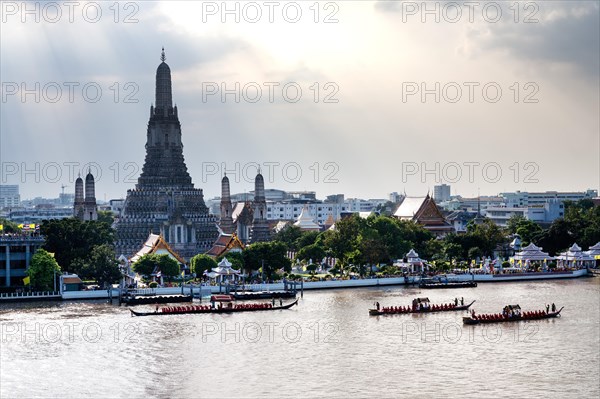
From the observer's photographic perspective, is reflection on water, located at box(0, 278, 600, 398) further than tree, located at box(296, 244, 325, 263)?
Answer: No

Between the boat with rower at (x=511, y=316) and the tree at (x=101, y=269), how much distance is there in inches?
1561

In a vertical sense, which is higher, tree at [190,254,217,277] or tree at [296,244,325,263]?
tree at [296,244,325,263]

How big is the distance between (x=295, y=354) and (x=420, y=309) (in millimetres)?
23594

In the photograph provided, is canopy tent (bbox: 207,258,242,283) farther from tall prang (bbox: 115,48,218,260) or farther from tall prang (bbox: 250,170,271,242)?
tall prang (bbox: 250,170,271,242)

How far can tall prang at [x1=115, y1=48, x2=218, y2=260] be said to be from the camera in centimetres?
14362

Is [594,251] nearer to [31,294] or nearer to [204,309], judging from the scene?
[204,309]

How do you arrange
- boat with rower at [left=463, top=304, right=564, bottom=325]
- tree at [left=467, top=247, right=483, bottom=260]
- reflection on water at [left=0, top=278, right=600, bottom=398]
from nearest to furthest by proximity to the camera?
reflection on water at [left=0, top=278, right=600, bottom=398] < boat with rower at [left=463, top=304, right=564, bottom=325] < tree at [left=467, top=247, right=483, bottom=260]

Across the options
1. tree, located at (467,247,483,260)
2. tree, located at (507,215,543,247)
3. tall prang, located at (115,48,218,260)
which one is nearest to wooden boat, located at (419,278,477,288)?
tree, located at (467,247,483,260)

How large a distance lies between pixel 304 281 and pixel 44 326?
38.6 metres

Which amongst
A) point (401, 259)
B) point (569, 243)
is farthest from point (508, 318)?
point (569, 243)

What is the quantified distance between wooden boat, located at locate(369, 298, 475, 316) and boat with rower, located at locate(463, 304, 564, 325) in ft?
18.8

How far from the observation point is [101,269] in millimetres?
108375

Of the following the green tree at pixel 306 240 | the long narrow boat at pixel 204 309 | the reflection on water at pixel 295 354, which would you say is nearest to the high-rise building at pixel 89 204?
the green tree at pixel 306 240

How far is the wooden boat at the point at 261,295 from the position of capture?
337 feet
